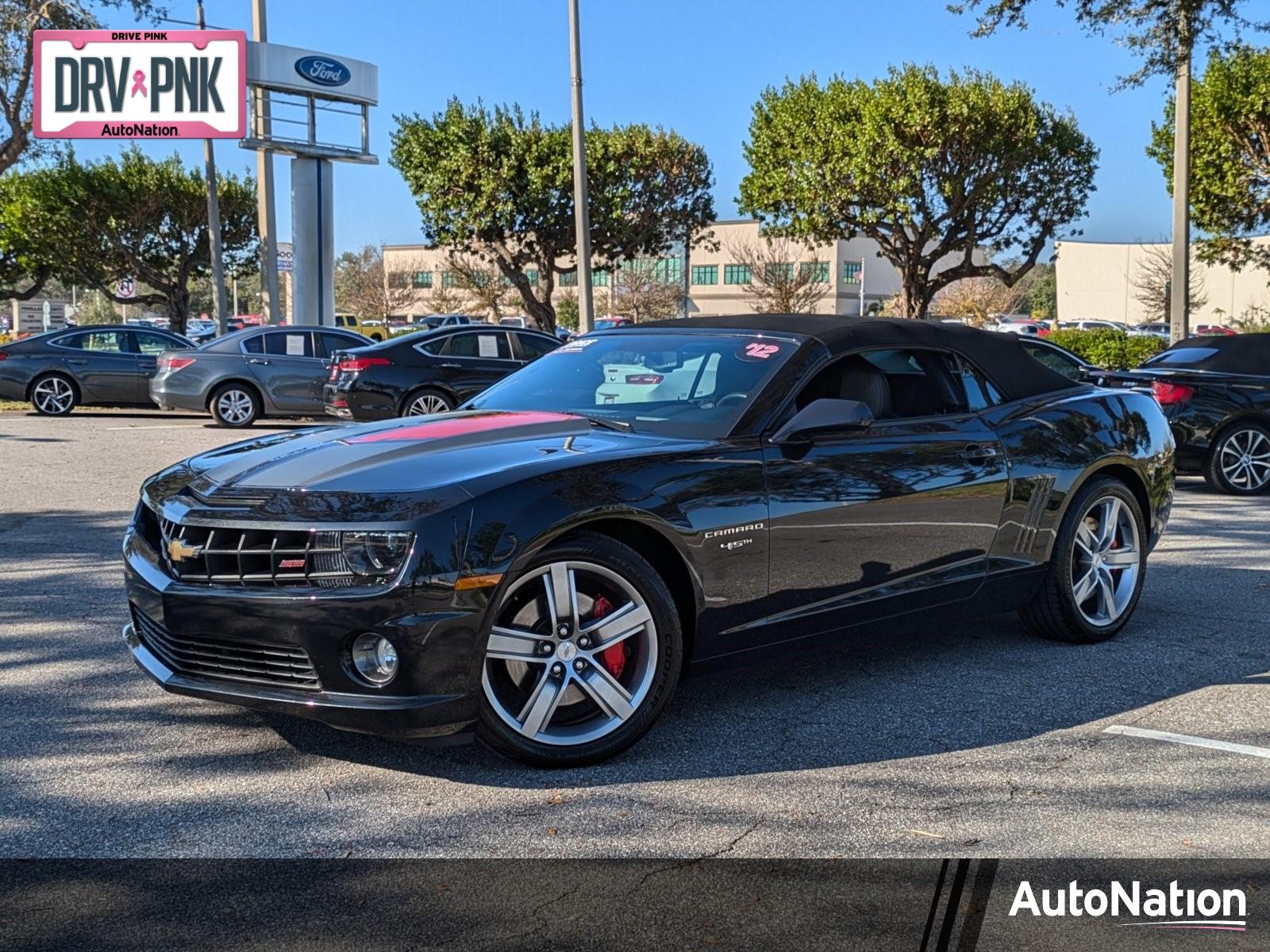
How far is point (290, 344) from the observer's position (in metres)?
19.0

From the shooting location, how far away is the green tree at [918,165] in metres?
33.4

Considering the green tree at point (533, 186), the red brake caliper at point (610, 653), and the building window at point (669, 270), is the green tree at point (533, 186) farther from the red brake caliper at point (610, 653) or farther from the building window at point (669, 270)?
the red brake caliper at point (610, 653)

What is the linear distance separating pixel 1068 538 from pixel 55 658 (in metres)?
4.43

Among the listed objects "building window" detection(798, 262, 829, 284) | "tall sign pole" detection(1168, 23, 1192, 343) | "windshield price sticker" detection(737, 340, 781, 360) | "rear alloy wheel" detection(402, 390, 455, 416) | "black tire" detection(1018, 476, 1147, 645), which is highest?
"building window" detection(798, 262, 829, 284)

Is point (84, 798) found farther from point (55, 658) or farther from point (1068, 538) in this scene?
point (1068, 538)

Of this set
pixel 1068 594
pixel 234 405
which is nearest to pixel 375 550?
pixel 1068 594

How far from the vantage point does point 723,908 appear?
10.8ft

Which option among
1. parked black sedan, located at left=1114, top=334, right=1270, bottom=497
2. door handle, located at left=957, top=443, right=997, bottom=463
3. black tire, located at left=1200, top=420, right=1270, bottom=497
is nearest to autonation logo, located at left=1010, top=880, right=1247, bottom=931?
door handle, located at left=957, top=443, right=997, bottom=463

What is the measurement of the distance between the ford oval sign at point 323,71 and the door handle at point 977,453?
2648 centimetres

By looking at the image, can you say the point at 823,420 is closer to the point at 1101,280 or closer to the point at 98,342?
the point at 98,342

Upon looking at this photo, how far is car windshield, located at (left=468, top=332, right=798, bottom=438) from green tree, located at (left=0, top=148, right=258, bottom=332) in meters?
40.7

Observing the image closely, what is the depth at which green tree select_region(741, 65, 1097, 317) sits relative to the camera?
110 feet

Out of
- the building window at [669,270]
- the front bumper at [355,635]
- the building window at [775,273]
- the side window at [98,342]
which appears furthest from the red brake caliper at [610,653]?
the building window at [669,270]

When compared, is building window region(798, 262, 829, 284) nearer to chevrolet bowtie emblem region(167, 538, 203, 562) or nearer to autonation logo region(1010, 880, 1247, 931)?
chevrolet bowtie emblem region(167, 538, 203, 562)
